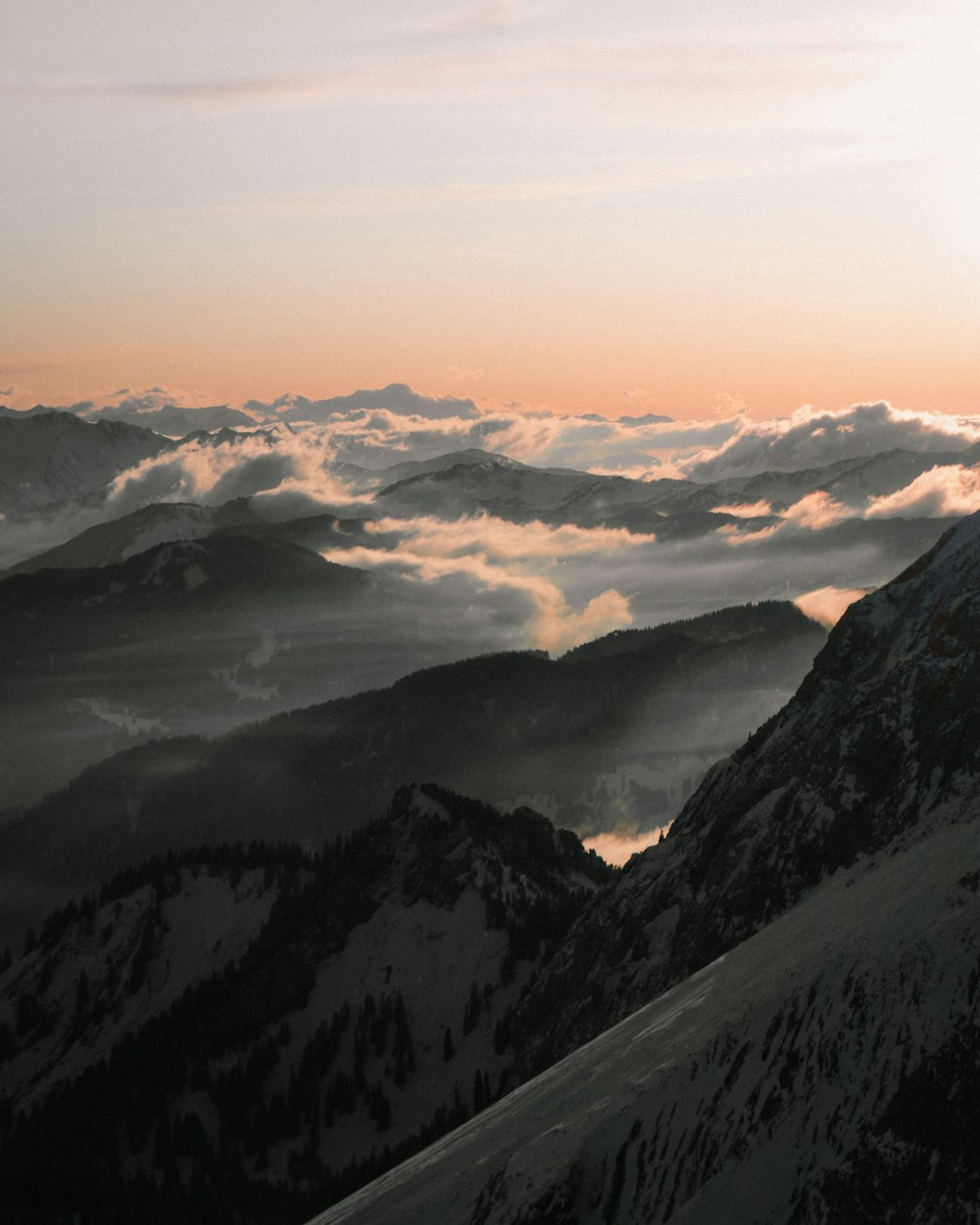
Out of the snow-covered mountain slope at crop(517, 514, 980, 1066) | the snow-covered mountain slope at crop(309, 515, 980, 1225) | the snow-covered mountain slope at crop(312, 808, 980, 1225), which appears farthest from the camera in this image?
the snow-covered mountain slope at crop(517, 514, 980, 1066)

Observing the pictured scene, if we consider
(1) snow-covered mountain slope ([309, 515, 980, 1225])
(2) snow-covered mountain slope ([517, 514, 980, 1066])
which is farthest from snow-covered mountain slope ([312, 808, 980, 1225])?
(2) snow-covered mountain slope ([517, 514, 980, 1066])

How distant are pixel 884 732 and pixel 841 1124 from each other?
67.0m

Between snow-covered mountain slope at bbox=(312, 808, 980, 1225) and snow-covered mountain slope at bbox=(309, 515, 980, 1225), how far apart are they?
0.14m

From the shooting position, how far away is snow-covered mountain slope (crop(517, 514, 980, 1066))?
420ft

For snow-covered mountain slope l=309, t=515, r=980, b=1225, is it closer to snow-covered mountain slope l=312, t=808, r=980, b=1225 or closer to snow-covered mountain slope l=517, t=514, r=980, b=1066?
snow-covered mountain slope l=312, t=808, r=980, b=1225

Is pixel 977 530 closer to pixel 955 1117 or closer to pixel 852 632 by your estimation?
pixel 852 632

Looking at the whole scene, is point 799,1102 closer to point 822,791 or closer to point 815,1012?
point 815,1012

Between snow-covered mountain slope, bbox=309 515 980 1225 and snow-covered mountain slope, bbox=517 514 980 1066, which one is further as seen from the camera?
snow-covered mountain slope, bbox=517 514 980 1066

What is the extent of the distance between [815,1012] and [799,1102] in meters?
5.82

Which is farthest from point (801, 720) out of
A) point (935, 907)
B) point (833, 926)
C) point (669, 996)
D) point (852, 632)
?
point (935, 907)

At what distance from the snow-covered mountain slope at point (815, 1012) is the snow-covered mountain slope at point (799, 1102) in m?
0.14

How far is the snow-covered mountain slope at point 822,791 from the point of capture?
127938 millimetres

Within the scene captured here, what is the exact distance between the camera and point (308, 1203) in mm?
198125

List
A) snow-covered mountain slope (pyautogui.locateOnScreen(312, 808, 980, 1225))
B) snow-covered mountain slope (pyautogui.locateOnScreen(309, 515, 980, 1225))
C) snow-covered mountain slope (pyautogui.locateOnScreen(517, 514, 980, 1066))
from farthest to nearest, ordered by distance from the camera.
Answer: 1. snow-covered mountain slope (pyautogui.locateOnScreen(517, 514, 980, 1066))
2. snow-covered mountain slope (pyautogui.locateOnScreen(309, 515, 980, 1225))
3. snow-covered mountain slope (pyautogui.locateOnScreen(312, 808, 980, 1225))
